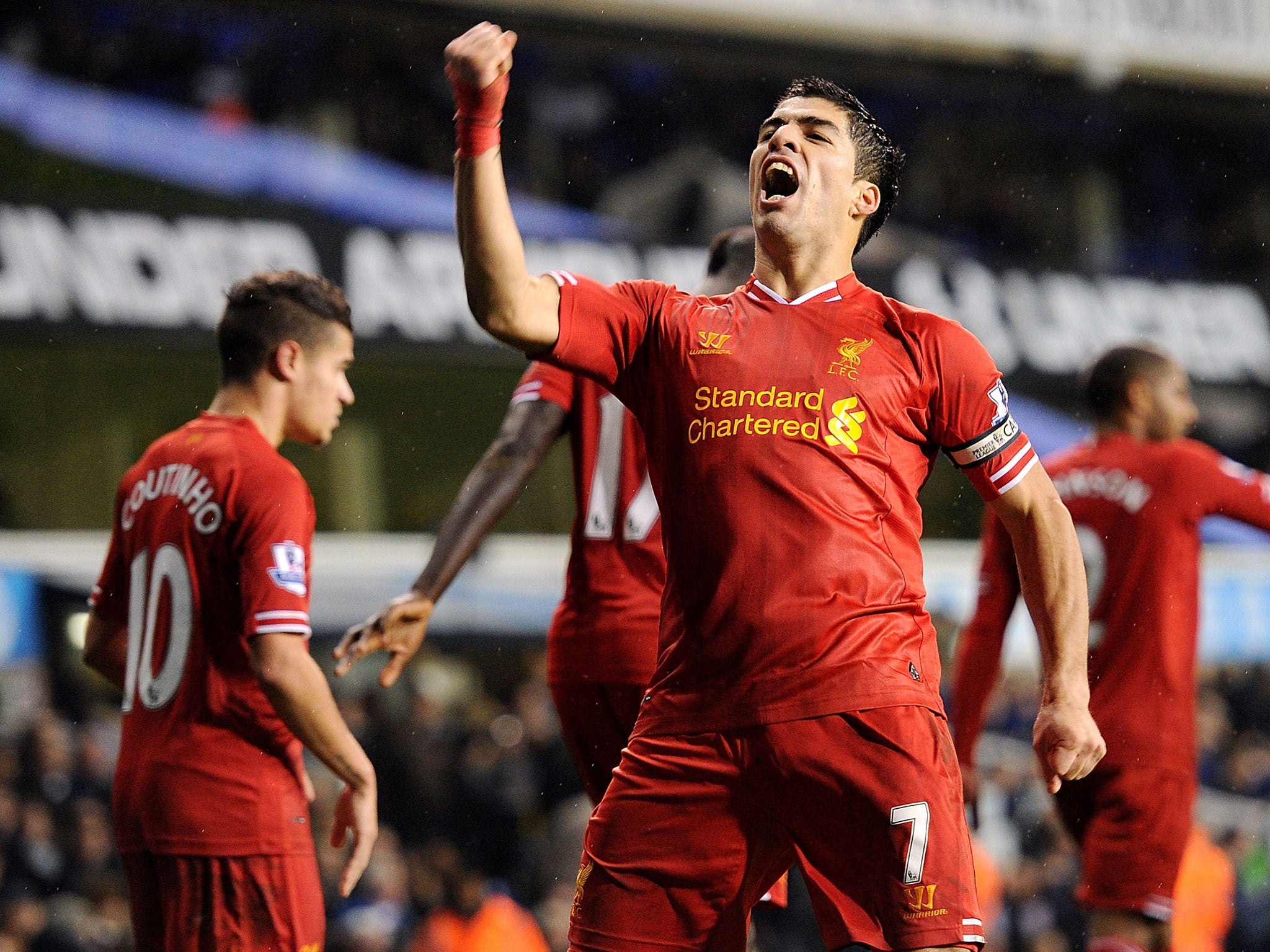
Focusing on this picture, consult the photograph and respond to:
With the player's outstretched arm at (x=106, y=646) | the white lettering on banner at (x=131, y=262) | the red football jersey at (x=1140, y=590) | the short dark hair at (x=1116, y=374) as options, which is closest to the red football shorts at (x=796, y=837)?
the player's outstretched arm at (x=106, y=646)

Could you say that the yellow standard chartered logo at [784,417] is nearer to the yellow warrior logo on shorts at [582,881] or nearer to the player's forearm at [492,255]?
the player's forearm at [492,255]

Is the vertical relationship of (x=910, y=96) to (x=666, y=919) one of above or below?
above

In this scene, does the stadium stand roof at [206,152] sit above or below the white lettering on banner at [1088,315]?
above

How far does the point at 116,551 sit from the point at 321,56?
11867 mm

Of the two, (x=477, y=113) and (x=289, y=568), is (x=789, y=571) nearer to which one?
(x=477, y=113)

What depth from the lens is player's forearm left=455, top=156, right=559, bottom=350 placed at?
2816 millimetres

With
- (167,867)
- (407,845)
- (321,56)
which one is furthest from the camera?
(321,56)

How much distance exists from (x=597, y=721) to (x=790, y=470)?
1461 mm

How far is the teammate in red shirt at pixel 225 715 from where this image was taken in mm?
3746

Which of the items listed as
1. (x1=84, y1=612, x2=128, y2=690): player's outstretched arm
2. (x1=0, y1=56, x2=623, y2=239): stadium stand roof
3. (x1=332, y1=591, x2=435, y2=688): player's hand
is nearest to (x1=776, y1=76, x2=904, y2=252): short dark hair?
(x1=332, y1=591, x2=435, y2=688): player's hand

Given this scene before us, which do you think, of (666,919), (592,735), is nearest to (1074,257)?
(592,735)

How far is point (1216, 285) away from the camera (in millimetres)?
16375

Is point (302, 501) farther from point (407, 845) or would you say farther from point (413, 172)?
point (413, 172)

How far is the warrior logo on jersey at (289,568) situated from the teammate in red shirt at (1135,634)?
2.17 m
